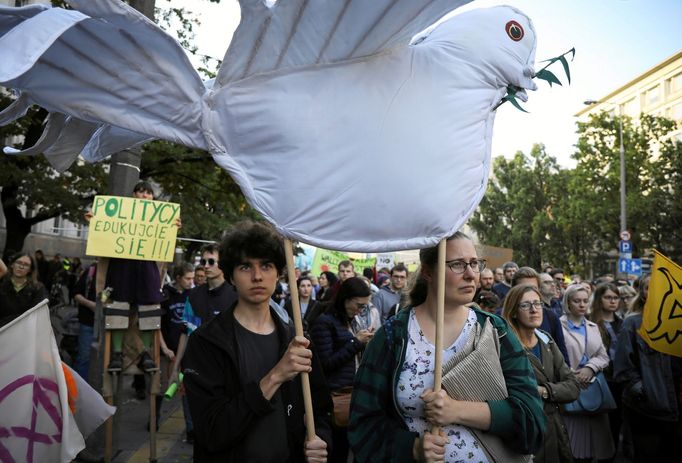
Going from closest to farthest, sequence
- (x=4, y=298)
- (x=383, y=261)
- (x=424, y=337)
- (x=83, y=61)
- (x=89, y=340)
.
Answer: (x=83, y=61)
(x=424, y=337)
(x=4, y=298)
(x=89, y=340)
(x=383, y=261)

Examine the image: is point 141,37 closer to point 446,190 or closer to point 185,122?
point 185,122

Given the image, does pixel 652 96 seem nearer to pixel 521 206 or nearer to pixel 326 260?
pixel 521 206

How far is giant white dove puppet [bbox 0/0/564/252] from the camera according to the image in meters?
2.48

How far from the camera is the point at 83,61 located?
93.7 inches

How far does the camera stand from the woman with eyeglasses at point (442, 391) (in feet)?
8.49

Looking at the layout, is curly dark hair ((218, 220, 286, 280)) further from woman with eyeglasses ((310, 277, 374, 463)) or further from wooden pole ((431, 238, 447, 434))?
woman with eyeglasses ((310, 277, 374, 463))

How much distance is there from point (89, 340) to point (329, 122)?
19.0 feet

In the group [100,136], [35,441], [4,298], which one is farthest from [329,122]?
[4,298]

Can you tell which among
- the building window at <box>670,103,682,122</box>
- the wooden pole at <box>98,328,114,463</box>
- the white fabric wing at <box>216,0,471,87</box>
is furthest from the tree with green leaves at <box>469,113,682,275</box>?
the white fabric wing at <box>216,0,471,87</box>

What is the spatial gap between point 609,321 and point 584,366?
1663 millimetres

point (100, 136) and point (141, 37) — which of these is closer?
point (141, 37)

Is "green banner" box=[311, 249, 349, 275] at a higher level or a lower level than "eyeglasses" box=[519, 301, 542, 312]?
higher

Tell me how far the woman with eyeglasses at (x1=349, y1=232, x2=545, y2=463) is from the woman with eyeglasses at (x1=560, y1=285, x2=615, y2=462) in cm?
302

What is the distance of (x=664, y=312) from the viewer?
5148mm
